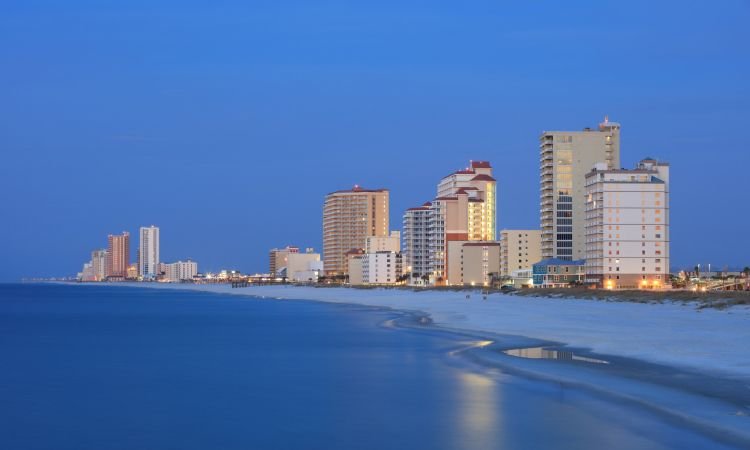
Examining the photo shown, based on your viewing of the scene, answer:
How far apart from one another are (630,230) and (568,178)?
99.1 ft

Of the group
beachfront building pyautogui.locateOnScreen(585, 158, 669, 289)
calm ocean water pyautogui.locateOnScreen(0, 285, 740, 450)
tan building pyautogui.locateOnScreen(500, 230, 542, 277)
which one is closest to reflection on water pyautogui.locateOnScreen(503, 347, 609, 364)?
calm ocean water pyautogui.locateOnScreen(0, 285, 740, 450)

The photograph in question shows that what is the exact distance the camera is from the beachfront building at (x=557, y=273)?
158788mm

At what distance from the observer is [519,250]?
19725 centimetres

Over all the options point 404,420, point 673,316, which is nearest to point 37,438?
point 404,420

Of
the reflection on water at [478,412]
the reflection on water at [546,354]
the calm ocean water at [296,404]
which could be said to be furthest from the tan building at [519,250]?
the reflection on water at [478,412]

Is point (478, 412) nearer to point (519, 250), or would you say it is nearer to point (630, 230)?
point (630, 230)

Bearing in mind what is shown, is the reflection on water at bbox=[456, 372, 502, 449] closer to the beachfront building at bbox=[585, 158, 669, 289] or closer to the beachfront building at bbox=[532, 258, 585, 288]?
the beachfront building at bbox=[585, 158, 669, 289]

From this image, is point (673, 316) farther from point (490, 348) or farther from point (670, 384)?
point (670, 384)

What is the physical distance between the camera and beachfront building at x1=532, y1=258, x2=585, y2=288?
159 meters

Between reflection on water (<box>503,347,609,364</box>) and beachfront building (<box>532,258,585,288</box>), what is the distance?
11887 centimetres

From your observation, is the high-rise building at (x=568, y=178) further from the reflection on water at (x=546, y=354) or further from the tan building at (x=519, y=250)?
the reflection on water at (x=546, y=354)

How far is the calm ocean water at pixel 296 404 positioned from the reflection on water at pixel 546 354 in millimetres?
3295

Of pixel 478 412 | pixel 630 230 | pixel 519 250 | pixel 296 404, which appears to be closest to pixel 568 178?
pixel 519 250

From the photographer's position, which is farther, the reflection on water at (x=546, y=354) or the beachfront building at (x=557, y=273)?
the beachfront building at (x=557, y=273)
